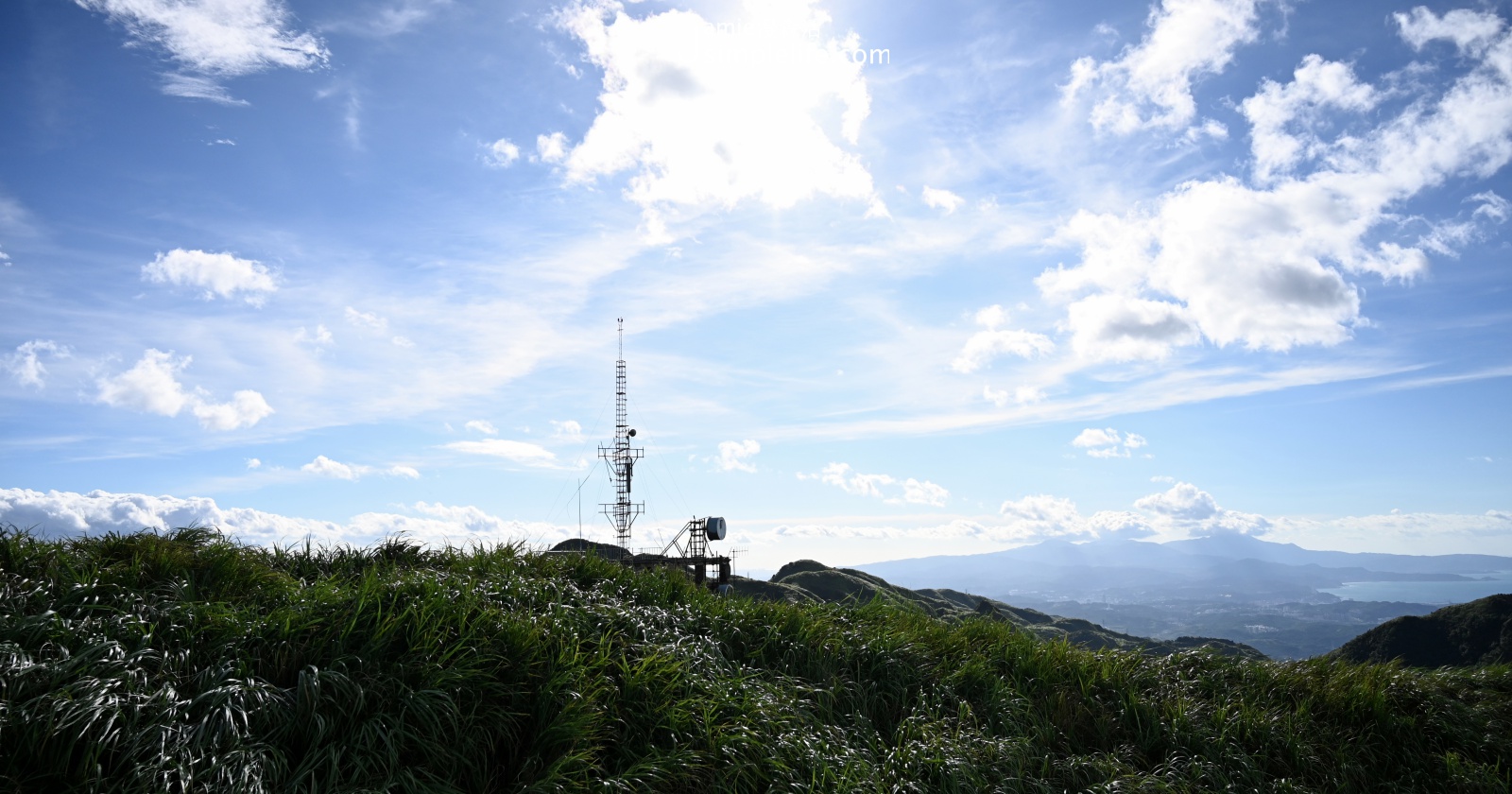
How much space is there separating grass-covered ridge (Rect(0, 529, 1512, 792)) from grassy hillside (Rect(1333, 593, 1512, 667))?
369 inches

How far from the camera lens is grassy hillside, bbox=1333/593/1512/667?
1802 centimetres

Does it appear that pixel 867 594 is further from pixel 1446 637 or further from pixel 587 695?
pixel 587 695

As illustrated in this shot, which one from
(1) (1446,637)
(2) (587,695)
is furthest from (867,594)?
(2) (587,695)

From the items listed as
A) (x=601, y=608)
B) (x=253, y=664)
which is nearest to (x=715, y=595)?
(x=601, y=608)

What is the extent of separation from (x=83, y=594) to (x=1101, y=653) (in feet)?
33.3

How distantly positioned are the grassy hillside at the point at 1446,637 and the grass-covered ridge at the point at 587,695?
9372 millimetres

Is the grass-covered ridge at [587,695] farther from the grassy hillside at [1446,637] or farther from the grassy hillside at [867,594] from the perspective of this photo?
the grassy hillside at [867,594]

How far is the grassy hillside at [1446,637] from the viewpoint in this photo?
1802 cm

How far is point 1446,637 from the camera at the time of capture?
738 inches

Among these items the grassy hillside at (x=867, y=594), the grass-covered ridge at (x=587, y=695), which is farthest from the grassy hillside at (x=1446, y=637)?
the grass-covered ridge at (x=587, y=695)

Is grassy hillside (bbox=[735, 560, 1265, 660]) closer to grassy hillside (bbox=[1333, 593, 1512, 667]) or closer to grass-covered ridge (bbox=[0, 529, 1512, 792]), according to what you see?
grassy hillside (bbox=[1333, 593, 1512, 667])

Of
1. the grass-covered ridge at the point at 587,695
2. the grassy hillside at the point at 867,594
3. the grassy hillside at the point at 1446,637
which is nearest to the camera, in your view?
the grass-covered ridge at the point at 587,695

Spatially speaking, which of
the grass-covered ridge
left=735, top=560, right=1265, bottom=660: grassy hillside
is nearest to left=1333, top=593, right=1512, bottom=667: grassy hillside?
left=735, top=560, right=1265, bottom=660: grassy hillside

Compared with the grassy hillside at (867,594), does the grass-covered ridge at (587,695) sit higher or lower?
higher
